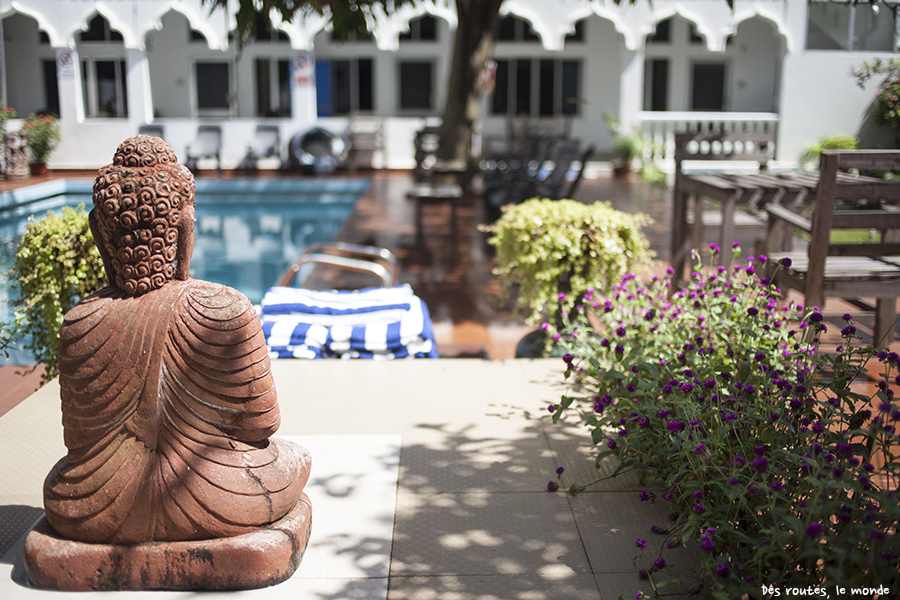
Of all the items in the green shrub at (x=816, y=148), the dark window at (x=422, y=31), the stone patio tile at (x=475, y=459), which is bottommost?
the stone patio tile at (x=475, y=459)

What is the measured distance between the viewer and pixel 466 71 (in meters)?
10.6

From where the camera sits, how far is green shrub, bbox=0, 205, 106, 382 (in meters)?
3.63

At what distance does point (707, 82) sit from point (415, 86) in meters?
7.44

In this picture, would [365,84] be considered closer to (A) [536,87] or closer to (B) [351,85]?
(B) [351,85]

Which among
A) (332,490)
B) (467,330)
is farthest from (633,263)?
(332,490)

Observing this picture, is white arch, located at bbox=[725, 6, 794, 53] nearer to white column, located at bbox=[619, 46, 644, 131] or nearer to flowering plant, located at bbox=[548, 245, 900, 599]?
white column, located at bbox=[619, 46, 644, 131]

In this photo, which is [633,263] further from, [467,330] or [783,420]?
[783,420]

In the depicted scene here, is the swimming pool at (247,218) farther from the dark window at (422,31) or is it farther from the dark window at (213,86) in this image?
the dark window at (422,31)

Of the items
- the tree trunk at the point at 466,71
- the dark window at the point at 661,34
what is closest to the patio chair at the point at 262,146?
the tree trunk at the point at 466,71

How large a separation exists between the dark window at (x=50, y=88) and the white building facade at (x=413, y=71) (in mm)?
48

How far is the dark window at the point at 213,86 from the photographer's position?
18.5 metres

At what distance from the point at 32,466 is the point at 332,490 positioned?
1170 mm

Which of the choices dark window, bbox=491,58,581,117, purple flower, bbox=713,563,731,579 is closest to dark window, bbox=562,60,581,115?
dark window, bbox=491,58,581,117

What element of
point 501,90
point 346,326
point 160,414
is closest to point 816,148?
point 501,90
